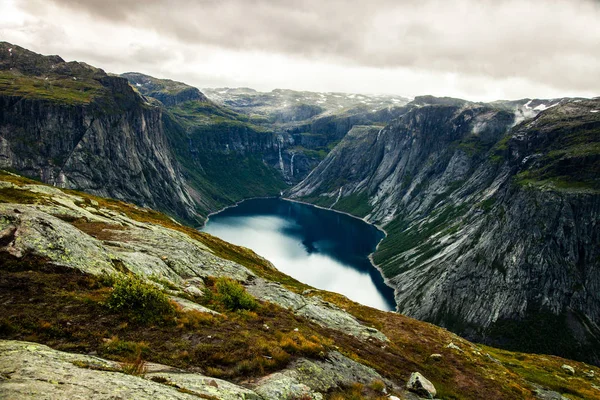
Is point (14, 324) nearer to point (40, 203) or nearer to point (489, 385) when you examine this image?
point (40, 203)

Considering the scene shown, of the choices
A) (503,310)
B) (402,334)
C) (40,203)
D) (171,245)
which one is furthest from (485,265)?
(40,203)

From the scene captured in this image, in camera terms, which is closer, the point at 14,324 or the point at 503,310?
the point at 14,324

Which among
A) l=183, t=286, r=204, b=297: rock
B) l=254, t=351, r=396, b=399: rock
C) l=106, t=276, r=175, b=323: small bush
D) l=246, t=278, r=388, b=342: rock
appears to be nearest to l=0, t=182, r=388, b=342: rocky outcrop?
l=246, t=278, r=388, b=342: rock

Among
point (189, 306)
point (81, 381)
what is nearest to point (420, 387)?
point (189, 306)

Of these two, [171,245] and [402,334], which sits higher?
[171,245]

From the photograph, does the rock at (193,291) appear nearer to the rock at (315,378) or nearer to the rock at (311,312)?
the rock at (311,312)

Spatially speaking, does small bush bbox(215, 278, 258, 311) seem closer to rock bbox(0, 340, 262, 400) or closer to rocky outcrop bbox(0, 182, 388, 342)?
rocky outcrop bbox(0, 182, 388, 342)
